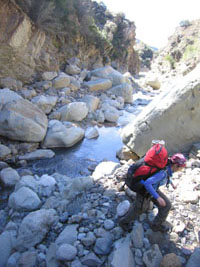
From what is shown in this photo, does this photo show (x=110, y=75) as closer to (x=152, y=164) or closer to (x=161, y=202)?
(x=152, y=164)

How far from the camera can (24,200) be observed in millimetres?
4051

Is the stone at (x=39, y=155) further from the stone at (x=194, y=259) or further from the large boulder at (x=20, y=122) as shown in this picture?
the stone at (x=194, y=259)

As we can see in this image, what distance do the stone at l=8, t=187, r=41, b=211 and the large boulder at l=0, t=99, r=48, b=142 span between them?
8.66 ft

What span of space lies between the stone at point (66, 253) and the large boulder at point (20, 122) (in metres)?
4.40

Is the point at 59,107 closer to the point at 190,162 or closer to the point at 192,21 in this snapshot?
the point at 190,162

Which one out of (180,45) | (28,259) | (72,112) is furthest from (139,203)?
(180,45)

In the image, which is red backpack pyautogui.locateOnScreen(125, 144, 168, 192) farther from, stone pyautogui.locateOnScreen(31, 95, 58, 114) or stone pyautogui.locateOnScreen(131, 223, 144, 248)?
stone pyautogui.locateOnScreen(31, 95, 58, 114)

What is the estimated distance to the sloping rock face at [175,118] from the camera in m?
4.89

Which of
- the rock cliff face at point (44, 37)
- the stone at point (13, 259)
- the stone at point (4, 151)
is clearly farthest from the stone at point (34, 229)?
the rock cliff face at point (44, 37)

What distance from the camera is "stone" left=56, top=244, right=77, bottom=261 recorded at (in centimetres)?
269

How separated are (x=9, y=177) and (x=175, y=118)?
4027 millimetres

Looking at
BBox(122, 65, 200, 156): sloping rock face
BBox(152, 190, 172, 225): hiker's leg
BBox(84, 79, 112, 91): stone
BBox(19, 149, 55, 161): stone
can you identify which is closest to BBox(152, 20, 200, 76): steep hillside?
BBox(84, 79, 112, 91): stone

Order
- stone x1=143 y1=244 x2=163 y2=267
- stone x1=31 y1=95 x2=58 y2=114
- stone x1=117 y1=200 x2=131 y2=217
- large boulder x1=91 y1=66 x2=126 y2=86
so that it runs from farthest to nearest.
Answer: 1. large boulder x1=91 y1=66 x2=126 y2=86
2. stone x1=31 y1=95 x2=58 y2=114
3. stone x1=117 y1=200 x2=131 y2=217
4. stone x1=143 y1=244 x2=163 y2=267

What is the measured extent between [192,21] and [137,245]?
54.6 metres
